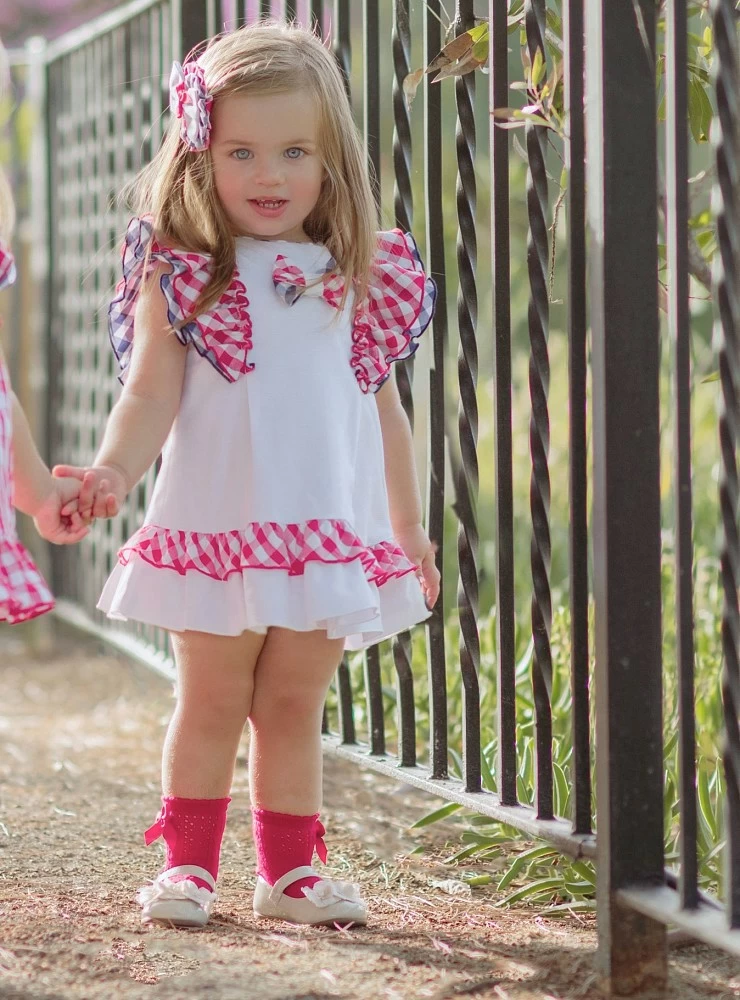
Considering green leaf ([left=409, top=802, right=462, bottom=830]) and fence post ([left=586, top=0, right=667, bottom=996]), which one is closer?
fence post ([left=586, top=0, right=667, bottom=996])

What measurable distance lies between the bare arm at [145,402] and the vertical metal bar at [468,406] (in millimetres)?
473

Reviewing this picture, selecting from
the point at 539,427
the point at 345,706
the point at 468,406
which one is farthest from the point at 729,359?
the point at 345,706

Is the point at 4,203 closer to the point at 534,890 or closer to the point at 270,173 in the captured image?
the point at 270,173

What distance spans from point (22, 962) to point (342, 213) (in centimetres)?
123

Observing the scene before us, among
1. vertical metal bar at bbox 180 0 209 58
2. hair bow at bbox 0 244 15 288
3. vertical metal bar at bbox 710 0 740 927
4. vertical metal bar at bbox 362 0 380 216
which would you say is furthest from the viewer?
vertical metal bar at bbox 180 0 209 58

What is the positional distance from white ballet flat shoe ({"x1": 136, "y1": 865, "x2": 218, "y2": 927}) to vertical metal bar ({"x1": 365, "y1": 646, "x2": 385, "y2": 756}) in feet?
1.67

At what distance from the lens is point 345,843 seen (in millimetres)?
2684

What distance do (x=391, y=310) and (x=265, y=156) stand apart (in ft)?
1.06

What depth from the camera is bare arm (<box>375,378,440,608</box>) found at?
2.26 meters

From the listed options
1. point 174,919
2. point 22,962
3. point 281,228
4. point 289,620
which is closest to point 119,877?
point 174,919

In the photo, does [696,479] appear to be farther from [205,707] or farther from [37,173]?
[205,707]

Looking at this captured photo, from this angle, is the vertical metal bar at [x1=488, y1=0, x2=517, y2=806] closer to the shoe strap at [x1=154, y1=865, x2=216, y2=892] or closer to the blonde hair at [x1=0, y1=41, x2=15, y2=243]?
the shoe strap at [x1=154, y1=865, x2=216, y2=892]

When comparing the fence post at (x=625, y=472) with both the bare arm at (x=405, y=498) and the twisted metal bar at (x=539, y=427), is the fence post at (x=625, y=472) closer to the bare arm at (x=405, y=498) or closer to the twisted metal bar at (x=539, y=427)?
the twisted metal bar at (x=539, y=427)

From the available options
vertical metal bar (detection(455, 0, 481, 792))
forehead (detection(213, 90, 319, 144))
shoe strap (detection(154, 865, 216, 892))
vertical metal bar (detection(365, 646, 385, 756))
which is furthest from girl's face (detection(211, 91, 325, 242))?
shoe strap (detection(154, 865, 216, 892))
